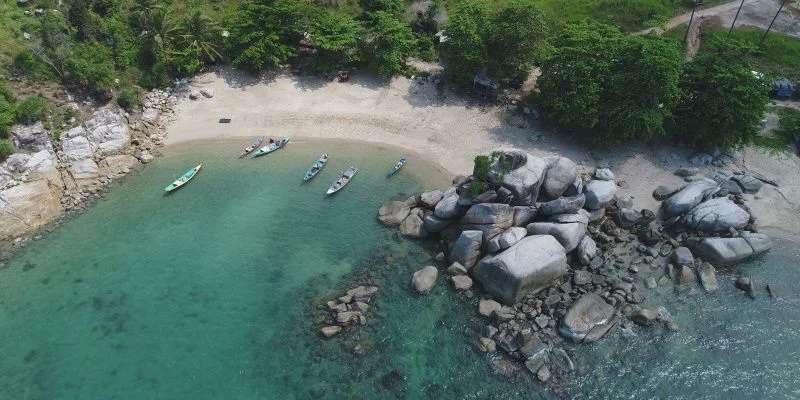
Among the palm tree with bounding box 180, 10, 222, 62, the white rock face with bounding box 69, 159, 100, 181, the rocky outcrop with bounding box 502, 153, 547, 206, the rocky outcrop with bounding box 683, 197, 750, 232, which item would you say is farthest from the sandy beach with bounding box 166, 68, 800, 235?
the rocky outcrop with bounding box 502, 153, 547, 206

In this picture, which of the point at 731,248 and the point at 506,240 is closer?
the point at 506,240

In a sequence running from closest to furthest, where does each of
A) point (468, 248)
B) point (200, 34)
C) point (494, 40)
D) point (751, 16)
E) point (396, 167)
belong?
point (468, 248) < point (396, 167) < point (494, 40) < point (200, 34) < point (751, 16)

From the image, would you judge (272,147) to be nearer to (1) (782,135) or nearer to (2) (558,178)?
(2) (558,178)

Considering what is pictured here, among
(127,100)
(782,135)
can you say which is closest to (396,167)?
(127,100)

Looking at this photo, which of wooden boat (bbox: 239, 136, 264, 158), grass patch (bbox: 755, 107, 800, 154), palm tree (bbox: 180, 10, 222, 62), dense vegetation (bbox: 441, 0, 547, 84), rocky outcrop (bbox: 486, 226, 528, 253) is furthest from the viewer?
palm tree (bbox: 180, 10, 222, 62)

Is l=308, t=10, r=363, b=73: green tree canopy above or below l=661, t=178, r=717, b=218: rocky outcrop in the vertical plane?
above

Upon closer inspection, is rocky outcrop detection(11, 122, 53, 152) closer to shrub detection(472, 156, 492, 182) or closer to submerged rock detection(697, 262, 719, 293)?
shrub detection(472, 156, 492, 182)

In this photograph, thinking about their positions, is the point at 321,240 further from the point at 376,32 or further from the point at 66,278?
the point at 376,32

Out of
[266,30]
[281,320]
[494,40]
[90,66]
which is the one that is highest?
[266,30]
